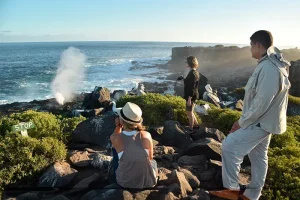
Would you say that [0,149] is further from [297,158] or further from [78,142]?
[297,158]

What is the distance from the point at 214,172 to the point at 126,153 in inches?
81.6

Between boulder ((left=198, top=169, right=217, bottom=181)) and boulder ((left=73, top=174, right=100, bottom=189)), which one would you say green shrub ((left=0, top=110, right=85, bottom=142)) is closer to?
boulder ((left=73, top=174, right=100, bottom=189))

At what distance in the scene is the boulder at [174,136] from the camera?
7734mm

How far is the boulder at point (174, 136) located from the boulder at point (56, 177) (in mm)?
2753

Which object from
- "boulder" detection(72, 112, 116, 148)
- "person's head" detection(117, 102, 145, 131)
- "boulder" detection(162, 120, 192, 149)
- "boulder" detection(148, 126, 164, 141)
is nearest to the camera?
"person's head" detection(117, 102, 145, 131)

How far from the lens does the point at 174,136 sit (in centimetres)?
784

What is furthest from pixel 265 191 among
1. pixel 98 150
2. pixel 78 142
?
pixel 78 142

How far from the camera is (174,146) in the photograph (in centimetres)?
775

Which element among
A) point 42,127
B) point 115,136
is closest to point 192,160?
point 115,136

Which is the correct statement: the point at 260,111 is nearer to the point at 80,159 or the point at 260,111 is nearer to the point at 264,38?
the point at 264,38

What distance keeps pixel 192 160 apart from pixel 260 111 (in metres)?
2.42

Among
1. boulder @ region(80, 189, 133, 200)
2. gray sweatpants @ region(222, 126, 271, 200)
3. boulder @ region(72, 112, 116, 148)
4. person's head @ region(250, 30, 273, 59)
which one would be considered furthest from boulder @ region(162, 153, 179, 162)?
person's head @ region(250, 30, 273, 59)

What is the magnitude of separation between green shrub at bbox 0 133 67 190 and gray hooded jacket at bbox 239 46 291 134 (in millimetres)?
3640

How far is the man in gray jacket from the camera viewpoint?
4312 mm
